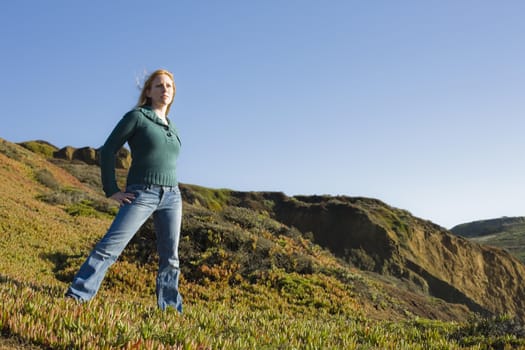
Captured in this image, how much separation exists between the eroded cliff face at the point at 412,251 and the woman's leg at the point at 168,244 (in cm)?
3671

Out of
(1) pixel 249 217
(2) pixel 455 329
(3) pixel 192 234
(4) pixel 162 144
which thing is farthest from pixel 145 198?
(1) pixel 249 217

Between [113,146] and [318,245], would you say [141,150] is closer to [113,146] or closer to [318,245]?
[113,146]

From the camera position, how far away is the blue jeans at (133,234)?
190 inches

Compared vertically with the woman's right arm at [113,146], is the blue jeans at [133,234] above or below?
below

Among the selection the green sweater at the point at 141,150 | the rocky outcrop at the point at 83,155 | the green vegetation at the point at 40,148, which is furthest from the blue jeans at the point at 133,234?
the green vegetation at the point at 40,148

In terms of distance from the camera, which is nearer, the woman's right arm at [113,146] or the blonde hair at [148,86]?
the woman's right arm at [113,146]

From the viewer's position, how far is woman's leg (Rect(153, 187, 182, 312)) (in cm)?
548

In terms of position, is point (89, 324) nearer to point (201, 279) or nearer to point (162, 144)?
point (162, 144)

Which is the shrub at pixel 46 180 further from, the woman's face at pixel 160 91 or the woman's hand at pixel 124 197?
the woman's hand at pixel 124 197

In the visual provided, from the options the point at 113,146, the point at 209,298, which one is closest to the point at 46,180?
the point at 209,298

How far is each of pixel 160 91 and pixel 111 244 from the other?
75.5 inches

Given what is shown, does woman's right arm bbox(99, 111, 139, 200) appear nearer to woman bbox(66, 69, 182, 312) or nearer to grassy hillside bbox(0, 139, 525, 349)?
woman bbox(66, 69, 182, 312)

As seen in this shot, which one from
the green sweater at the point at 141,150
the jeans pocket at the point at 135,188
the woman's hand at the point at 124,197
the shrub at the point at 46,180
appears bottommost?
the woman's hand at the point at 124,197

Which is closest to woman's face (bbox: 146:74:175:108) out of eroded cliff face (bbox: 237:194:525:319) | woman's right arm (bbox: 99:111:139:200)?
woman's right arm (bbox: 99:111:139:200)
